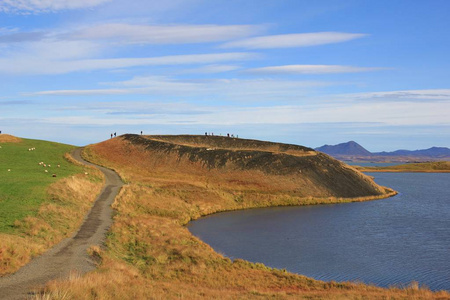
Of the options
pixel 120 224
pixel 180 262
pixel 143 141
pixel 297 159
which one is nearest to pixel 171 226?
→ pixel 120 224

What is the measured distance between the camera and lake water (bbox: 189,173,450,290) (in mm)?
30188

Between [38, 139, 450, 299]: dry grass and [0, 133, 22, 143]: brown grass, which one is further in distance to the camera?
[0, 133, 22, 143]: brown grass

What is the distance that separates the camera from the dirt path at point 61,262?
65.2 ft

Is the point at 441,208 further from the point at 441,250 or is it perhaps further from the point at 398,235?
the point at 441,250

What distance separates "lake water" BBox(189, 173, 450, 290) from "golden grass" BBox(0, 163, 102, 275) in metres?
12.7

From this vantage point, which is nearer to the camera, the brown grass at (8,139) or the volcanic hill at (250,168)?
the volcanic hill at (250,168)

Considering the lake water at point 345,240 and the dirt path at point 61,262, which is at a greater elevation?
the dirt path at point 61,262

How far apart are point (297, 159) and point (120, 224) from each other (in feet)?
153

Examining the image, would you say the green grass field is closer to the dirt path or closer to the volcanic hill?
the dirt path

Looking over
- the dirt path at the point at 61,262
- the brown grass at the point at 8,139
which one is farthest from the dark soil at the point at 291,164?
the dirt path at the point at 61,262

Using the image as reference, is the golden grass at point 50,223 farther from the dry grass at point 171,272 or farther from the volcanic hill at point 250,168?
the volcanic hill at point 250,168

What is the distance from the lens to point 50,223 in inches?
1320

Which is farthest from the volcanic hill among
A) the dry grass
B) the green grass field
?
the dry grass

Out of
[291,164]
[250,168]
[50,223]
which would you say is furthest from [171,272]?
[291,164]
